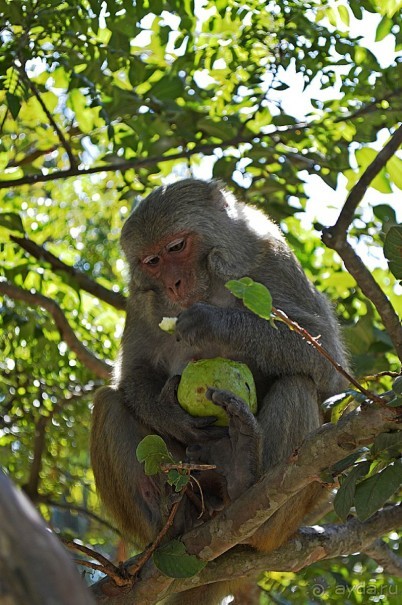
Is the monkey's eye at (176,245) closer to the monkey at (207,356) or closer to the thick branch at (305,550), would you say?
the monkey at (207,356)

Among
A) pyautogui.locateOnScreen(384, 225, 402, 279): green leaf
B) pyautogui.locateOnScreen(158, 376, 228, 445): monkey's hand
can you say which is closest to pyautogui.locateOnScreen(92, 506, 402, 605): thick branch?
pyautogui.locateOnScreen(158, 376, 228, 445): monkey's hand

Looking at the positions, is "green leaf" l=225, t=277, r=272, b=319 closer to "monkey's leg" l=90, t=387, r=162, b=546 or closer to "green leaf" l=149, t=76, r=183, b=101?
"monkey's leg" l=90, t=387, r=162, b=546

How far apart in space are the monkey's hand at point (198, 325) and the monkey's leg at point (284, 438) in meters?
0.47

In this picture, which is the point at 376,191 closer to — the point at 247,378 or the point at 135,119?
the point at 135,119

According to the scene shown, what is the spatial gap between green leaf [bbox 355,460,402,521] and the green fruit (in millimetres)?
1042

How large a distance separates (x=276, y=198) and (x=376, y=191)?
3.22 feet

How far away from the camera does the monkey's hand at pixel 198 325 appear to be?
452 centimetres

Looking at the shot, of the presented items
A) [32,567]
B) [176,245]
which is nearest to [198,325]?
[176,245]

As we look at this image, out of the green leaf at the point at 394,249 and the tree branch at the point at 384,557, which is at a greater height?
the green leaf at the point at 394,249

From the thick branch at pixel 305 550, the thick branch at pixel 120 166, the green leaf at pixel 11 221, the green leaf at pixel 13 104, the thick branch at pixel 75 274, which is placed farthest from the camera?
the thick branch at pixel 75 274

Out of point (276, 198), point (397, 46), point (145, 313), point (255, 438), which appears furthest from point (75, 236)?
point (255, 438)

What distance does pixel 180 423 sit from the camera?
435cm

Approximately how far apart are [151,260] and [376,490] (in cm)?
232

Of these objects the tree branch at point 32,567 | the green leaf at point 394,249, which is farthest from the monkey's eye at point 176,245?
the tree branch at point 32,567
